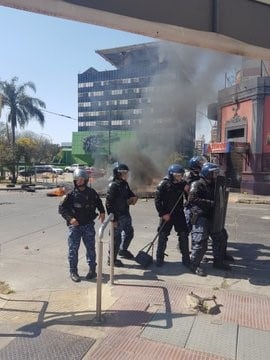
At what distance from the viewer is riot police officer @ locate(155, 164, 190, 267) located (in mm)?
6312

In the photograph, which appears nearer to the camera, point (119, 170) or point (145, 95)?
point (119, 170)

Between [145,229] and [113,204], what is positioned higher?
[113,204]

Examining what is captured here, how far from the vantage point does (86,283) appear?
543cm

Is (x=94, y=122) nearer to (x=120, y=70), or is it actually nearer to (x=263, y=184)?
(x=120, y=70)

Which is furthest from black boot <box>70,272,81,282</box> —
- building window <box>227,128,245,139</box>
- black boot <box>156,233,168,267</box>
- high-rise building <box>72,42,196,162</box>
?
high-rise building <box>72,42,196,162</box>

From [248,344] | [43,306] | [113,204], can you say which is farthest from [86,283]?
[248,344]

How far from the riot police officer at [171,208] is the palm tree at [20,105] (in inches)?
1209

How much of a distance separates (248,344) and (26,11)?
4.01 meters

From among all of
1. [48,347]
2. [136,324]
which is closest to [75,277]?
[136,324]

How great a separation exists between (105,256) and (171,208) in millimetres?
1554

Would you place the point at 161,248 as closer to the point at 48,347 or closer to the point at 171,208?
the point at 171,208

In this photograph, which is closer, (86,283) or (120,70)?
(86,283)

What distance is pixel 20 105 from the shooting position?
119 feet

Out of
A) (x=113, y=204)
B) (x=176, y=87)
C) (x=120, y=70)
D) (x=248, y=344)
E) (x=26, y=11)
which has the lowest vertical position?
(x=248, y=344)
